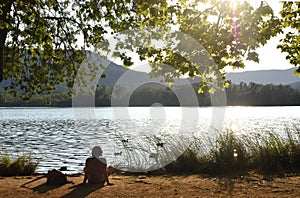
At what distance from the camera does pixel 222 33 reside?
11.7 meters

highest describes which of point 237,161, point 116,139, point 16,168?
point 237,161

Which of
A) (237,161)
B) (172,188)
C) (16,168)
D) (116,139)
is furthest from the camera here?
(116,139)

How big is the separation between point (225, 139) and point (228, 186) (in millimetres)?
3553

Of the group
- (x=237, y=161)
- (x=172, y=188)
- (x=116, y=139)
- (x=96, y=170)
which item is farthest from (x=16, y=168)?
(x=116, y=139)

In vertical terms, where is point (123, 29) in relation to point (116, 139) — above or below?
above

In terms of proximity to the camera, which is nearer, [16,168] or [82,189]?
[82,189]

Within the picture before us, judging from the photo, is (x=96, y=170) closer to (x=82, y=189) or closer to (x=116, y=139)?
(x=82, y=189)

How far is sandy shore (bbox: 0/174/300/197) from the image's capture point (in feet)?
30.9

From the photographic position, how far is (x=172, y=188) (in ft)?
33.1

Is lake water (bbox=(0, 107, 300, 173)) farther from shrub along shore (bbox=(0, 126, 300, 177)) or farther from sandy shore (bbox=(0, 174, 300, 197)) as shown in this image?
sandy shore (bbox=(0, 174, 300, 197))

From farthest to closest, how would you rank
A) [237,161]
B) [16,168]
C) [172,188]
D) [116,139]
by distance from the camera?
[116,139] → [16,168] → [237,161] → [172,188]

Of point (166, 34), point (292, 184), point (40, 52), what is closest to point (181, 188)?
point (292, 184)

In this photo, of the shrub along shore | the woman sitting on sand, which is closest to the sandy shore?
the woman sitting on sand

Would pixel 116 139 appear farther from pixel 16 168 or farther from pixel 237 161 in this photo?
pixel 237 161
